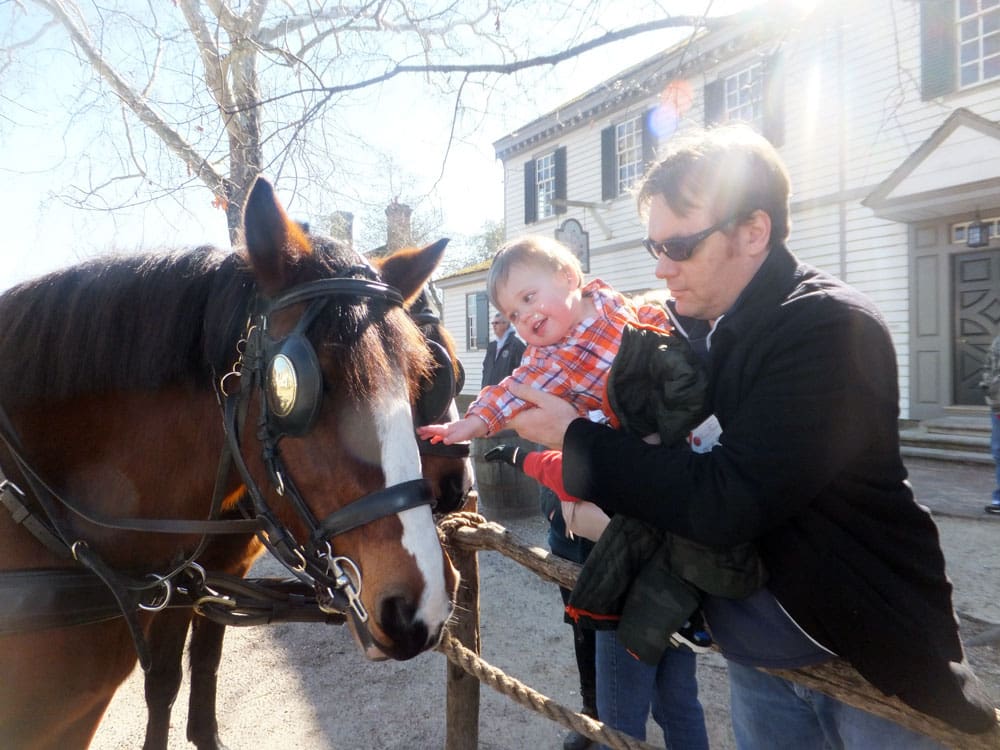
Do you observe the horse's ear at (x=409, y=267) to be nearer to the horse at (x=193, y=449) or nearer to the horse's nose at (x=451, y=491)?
the horse at (x=193, y=449)

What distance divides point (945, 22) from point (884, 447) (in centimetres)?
993

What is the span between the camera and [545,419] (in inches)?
53.6

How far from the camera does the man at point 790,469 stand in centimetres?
96

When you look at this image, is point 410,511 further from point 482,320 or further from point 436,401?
point 482,320

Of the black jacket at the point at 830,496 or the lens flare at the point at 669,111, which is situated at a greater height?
the lens flare at the point at 669,111

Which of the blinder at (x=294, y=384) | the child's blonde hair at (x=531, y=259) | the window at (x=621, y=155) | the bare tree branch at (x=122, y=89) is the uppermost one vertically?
the window at (x=621, y=155)

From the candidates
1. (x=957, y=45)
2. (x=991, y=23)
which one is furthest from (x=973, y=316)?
(x=991, y=23)

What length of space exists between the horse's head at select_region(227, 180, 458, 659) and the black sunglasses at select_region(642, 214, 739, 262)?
0.65 m

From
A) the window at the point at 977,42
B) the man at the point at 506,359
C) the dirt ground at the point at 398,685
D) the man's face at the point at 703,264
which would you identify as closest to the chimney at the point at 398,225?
the man at the point at 506,359

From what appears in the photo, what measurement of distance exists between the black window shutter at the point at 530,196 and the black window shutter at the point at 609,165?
2.41 meters

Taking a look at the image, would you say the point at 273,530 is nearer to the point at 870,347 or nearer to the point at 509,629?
the point at 870,347

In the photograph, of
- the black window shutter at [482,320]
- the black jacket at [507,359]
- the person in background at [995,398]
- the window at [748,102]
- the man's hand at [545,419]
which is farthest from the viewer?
the black window shutter at [482,320]

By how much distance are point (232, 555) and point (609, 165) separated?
12.2m

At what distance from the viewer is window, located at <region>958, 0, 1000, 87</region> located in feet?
25.0
